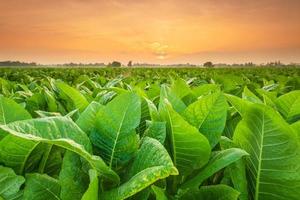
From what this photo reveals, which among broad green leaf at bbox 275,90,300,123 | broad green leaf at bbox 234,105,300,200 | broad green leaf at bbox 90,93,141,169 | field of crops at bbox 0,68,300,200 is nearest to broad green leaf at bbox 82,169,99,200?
field of crops at bbox 0,68,300,200

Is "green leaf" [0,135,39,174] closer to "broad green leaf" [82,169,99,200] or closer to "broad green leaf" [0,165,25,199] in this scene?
"broad green leaf" [0,165,25,199]

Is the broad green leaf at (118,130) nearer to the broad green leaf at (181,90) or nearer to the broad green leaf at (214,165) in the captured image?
the broad green leaf at (214,165)

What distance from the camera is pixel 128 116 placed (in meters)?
1.40

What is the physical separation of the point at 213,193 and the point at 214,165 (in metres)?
0.10

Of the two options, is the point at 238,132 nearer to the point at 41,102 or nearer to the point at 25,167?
the point at 25,167

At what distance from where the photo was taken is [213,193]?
1.22 metres

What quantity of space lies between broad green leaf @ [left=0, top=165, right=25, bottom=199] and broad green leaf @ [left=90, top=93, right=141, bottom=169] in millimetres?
284

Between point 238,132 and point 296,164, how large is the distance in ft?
0.74

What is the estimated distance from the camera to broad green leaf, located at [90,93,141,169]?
1.36m

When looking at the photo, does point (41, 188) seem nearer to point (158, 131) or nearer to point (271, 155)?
point (158, 131)

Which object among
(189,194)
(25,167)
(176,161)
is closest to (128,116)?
(176,161)

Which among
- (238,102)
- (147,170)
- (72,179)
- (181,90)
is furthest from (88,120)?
(181,90)

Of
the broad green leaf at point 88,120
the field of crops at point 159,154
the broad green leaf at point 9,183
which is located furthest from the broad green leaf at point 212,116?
the broad green leaf at point 9,183

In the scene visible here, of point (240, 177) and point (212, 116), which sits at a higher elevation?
point (212, 116)
